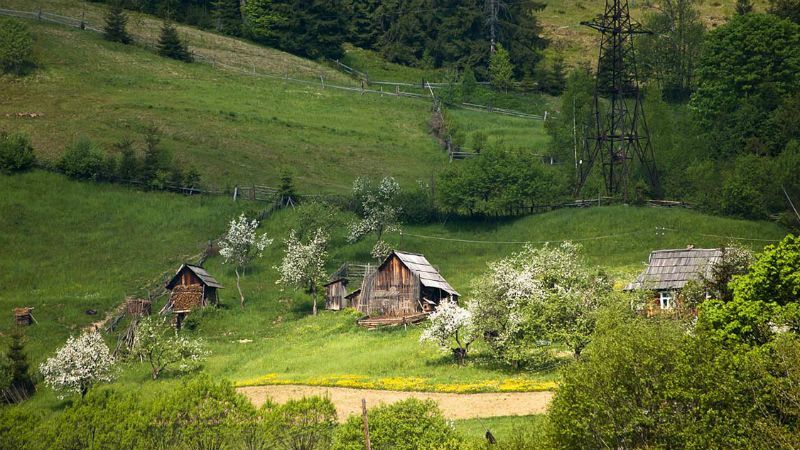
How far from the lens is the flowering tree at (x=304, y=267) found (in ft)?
294

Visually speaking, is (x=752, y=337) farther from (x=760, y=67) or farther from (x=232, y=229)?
(x=760, y=67)

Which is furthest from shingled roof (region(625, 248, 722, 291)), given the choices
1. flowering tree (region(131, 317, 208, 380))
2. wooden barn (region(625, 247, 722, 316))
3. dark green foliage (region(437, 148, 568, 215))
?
dark green foliage (region(437, 148, 568, 215))

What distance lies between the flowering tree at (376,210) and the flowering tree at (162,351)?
2218cm

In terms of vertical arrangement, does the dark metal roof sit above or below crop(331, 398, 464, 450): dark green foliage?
below

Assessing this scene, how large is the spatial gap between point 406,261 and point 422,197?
2145 cm

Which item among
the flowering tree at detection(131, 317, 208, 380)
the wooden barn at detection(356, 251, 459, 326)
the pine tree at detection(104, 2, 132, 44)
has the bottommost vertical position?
the flowering tree at detection(131, 317, 208, 380)

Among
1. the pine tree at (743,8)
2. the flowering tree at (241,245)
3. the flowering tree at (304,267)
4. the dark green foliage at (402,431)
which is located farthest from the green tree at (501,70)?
the dark green foliage at (402,431)

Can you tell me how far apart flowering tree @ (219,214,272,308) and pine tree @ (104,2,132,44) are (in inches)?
2406

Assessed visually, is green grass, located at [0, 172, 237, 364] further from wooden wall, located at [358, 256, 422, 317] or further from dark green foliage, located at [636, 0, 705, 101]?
dark green foliage, located at [636, 0, 705, 101]

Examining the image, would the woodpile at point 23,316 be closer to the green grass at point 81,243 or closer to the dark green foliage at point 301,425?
the green grass at point 81,243

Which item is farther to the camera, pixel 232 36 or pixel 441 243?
pixel 232 36

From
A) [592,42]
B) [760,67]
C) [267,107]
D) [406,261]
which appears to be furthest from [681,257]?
[592,42]

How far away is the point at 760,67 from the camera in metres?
113

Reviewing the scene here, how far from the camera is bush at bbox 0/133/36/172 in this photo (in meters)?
108
